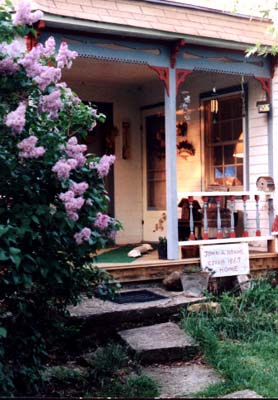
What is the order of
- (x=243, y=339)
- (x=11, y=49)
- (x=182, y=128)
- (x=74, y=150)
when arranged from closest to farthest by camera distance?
(x=11, y=49), (x=74, y=150), (x=243, y=339), (x=182, y=128)

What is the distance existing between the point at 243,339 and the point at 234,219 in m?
2.88

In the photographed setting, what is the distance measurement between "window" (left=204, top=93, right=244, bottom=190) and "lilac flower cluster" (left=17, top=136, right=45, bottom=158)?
5669mm

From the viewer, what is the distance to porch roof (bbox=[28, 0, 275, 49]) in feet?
21.1

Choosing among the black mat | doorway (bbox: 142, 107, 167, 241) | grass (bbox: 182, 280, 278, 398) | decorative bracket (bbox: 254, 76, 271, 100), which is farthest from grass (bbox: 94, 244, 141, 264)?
decorative bracket (bbox: 254, 76, 271, 100)

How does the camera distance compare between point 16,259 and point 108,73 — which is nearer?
point 16,259

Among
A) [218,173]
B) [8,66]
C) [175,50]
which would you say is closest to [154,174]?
[218,173]

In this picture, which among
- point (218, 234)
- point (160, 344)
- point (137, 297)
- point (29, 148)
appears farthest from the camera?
point (218, 234)

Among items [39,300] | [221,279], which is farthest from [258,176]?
[39,300]

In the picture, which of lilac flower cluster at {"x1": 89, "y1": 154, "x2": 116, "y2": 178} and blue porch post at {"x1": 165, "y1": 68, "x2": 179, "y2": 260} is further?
blue porch post at {"x1": 165, "y1": 68, "x2": 179, "y2": 260}

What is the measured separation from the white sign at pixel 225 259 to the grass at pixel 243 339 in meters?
0.36

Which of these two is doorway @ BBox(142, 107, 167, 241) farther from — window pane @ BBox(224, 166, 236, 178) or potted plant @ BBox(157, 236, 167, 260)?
potted plant @ BBox(157, 236, 167, 260)

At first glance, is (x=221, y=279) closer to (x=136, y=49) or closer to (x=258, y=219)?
(x=258, y=219)

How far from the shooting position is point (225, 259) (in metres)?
7.50

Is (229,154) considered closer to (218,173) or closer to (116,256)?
(218,173)
